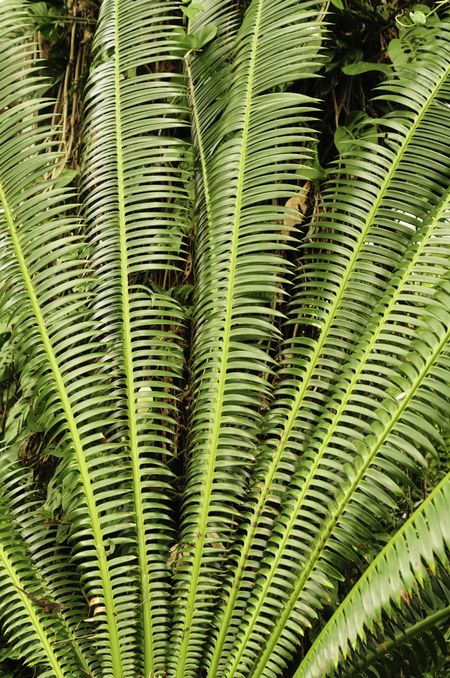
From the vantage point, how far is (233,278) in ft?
5.44

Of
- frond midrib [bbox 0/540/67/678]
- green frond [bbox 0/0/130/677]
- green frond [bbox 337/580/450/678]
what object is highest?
green frond [bbox 0/0/130/677]

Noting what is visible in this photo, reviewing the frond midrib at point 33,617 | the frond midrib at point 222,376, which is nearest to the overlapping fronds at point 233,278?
the frond midrib at point 222,376

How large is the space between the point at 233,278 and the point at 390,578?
0.73 meters

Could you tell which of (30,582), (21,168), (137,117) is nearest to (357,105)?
(137,117)

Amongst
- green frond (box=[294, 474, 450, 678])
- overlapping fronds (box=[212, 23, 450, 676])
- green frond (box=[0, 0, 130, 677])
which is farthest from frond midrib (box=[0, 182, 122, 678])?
green frond (box=[294, 474, 450, 678])

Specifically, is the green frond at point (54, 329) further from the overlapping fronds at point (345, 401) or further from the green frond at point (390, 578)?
the green frond at point (390, 578)

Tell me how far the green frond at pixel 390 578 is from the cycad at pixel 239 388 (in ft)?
0.05

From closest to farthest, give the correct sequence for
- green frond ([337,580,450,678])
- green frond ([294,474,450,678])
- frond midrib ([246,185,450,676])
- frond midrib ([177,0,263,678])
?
green frond ([294,474,450,678]) → green frond ([337,580,450,678]) → frond midrib ([246,185,450,676]) → frond midrib ([177,0,263,678])

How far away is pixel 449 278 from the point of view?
1.48 m

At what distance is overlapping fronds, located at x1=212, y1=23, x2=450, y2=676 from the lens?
58.3 inches

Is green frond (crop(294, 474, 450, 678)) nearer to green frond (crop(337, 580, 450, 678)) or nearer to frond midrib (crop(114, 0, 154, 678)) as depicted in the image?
green frond (crop(337, 580, 450, 678))

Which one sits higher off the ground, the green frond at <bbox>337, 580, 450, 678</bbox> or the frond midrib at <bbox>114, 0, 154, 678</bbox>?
the frond midrib at <bbox>114, 0, 154, 678</bbox>

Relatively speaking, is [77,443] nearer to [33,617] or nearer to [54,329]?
[54,329]

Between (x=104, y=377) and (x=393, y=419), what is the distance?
2.11ft
